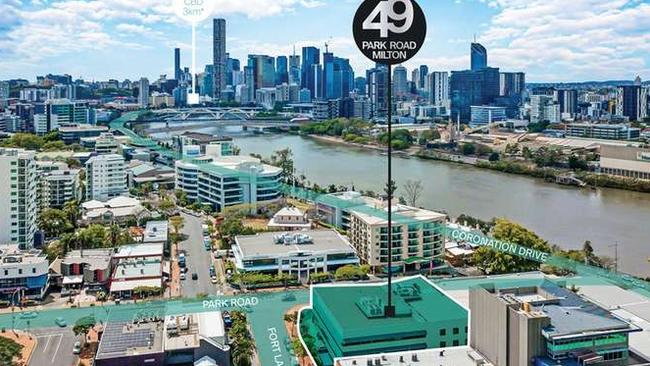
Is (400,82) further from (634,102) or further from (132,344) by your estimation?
(132,344)

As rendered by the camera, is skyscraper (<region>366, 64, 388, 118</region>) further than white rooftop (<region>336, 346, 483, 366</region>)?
Yes

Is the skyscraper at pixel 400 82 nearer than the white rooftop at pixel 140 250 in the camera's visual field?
No

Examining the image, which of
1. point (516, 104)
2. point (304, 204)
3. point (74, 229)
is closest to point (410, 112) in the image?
point (516, 104)

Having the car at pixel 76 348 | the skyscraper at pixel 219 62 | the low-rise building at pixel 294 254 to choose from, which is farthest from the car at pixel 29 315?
the skyscraper at pixel 219 62

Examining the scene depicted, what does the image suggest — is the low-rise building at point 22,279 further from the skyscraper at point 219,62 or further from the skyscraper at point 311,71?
the skyscraper at point 311,71

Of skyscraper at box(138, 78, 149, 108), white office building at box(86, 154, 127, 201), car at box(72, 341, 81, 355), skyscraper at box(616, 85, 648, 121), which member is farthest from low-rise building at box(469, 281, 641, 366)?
skyscraper at box(138, 78, 149, 108)

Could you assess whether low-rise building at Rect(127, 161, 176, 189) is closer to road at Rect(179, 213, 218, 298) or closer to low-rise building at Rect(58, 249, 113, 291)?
road at Rect(179, 213, 218, 298)

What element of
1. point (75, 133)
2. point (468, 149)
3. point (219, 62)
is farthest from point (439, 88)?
point (75, 133)
